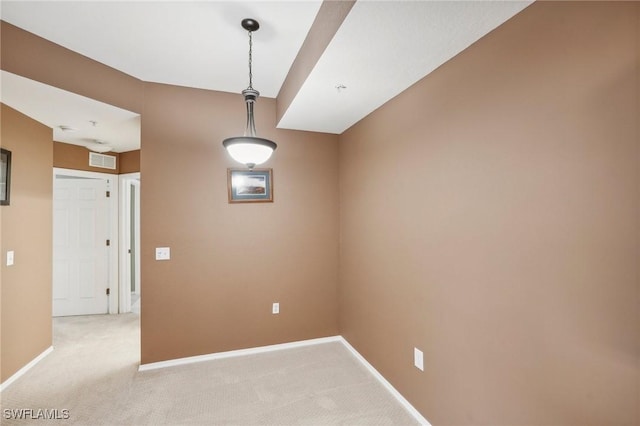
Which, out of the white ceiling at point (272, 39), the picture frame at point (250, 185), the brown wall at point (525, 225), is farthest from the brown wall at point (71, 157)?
the brown wall at point (525, 225)

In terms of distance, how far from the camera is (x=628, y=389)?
3.40 ft

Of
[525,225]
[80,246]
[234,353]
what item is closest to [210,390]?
[234,353]

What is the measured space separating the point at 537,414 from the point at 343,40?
6.67ft

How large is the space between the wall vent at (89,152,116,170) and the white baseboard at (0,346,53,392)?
235cm

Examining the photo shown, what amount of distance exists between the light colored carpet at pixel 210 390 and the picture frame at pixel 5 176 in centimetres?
154

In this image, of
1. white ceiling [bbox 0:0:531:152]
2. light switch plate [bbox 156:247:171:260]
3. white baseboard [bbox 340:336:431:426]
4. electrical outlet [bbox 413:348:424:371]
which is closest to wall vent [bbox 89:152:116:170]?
white ceiling [bbox 0:0:531:152]

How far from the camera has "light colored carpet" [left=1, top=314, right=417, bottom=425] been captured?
2.12m

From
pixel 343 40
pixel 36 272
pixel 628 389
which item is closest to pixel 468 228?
pixel 628 389

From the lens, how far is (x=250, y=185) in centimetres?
312

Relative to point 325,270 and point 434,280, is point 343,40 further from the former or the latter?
point 325,270

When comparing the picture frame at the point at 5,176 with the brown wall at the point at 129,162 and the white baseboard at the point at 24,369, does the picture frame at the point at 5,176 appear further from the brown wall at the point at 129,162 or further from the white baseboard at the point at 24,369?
the brown wall at the point at 129,162

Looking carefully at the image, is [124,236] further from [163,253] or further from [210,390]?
[210,390]

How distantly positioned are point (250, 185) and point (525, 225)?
2431 mm

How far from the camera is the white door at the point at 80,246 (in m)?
4.26
